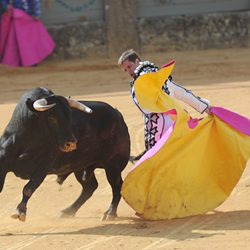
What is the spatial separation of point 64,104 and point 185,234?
1.35m

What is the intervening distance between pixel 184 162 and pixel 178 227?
66 centimetres

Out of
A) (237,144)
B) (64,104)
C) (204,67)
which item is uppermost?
(64,104)

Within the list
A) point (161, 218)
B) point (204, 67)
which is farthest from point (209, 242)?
point (204, 67)

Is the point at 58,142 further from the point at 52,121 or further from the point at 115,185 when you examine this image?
the point at 115,185

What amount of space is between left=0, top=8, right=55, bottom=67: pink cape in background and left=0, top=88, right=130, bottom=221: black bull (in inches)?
371

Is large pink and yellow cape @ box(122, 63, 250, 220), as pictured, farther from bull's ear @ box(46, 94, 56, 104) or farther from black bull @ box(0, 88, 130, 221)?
bull's ear @ box(46, 94, 56, 104)

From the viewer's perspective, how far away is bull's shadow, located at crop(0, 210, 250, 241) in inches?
268

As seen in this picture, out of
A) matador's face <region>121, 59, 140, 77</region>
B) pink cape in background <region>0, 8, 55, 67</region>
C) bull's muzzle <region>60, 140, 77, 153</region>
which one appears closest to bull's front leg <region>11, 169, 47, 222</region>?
bull's muzzle <region>60, 140, 77, 153</region>

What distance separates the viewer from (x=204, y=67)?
16625 mm

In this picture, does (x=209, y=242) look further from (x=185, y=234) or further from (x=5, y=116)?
(x=5, y=116)

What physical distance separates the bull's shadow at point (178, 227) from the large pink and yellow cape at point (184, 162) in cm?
12

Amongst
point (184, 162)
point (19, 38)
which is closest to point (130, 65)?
point (184, 162)

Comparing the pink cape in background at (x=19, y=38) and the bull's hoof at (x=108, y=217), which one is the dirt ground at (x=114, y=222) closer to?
the bull's hoof at (x=108, y=217)

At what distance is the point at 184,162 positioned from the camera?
24.6ft
